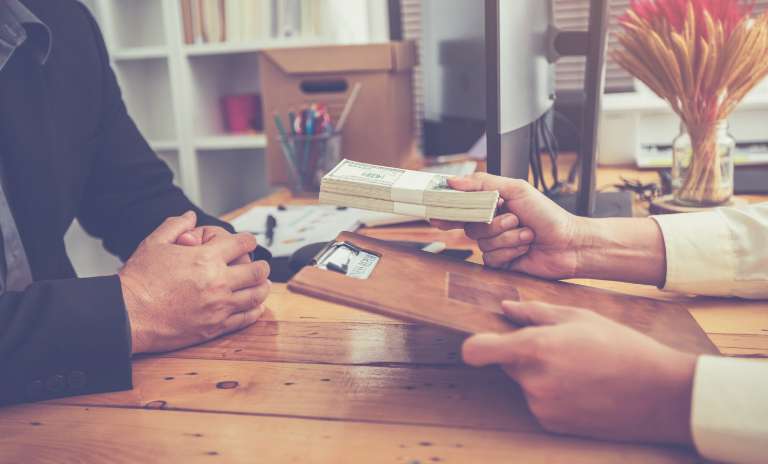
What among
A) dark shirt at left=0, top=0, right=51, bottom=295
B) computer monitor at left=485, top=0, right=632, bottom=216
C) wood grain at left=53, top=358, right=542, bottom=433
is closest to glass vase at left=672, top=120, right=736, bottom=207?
computer monitor at left=485, top=0, right=632, bottom=216

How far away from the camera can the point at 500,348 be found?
0.56 metres

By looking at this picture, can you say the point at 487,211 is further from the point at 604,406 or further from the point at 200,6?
the point at 200,6

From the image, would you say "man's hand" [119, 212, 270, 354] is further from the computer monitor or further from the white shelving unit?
the white shelving unit

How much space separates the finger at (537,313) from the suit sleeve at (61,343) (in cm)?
37

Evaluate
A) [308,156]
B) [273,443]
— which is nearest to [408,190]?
[273,443]

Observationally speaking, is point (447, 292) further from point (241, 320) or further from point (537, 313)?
point (241, 320)

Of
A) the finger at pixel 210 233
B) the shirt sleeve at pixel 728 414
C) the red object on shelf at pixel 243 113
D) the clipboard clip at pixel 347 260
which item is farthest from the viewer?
the red object on shelf at pixel 243 113

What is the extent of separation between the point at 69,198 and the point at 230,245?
482 millimetres

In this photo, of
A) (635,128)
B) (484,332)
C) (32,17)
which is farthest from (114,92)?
(635,128)

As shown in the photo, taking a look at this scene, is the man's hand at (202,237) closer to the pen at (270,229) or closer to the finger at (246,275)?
the finger at (246,275)

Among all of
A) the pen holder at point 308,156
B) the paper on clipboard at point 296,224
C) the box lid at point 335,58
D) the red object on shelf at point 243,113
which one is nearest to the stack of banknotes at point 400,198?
the paper on clipboard at point 296,224

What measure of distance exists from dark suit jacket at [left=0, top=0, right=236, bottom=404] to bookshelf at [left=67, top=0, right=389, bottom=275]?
3.06ft

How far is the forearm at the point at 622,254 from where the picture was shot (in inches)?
34.1

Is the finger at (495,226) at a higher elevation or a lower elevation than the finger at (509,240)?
higher
